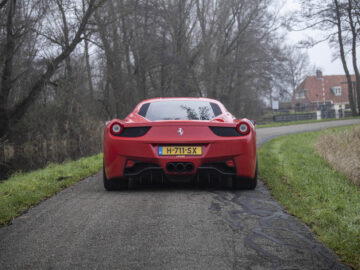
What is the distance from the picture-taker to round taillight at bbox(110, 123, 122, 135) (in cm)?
549

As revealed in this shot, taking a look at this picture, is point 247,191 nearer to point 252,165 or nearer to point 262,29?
point 252,165

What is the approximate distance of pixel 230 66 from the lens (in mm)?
34000

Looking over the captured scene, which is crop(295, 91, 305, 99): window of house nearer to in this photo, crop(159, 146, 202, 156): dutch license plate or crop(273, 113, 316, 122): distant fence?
crop(273, 113, 316, 122): distant fence

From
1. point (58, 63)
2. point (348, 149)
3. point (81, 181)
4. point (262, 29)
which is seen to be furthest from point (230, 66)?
point (81, 181)

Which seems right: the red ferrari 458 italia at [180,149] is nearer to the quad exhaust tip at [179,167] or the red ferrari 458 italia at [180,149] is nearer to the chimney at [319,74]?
the quad exhaust tip at [179,167]

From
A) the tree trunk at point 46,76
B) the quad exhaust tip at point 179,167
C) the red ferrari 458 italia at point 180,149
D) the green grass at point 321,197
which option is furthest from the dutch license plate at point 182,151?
the tree trunk at point 46,76

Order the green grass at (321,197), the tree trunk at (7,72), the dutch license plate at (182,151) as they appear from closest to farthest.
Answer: the green grass at (321,197)
the dutch license plate at (182,151)
the tree trunk at (7,72)

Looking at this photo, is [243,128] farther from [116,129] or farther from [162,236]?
[162,236]

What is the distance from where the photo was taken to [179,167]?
211 inches

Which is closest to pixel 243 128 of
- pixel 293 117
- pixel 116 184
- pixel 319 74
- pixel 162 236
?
pixel 116 184

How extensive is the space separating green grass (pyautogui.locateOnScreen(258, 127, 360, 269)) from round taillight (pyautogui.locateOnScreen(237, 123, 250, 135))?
847mm

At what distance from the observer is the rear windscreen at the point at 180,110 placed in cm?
569

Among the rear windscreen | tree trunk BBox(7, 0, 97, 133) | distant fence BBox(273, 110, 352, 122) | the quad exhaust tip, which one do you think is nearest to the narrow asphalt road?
the quad exhaust tip

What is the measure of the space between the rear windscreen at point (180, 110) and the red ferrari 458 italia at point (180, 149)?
0.20ft
